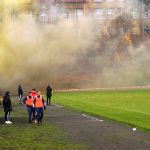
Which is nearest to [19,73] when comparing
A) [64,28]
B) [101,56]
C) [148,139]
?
[64,28]

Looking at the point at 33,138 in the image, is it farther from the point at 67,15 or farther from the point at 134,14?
the point at 134,14

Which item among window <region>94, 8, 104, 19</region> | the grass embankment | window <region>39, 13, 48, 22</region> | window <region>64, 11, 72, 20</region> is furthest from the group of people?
window <region>94, 8, 104, 19</region>

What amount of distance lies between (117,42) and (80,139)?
59.1 m

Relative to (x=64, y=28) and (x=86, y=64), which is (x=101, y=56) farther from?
(x=64, y=28)

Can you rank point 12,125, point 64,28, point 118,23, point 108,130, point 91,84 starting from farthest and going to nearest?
point 91,84 < point 118,23 < point 64,28 < point 12,125 < point 108,130

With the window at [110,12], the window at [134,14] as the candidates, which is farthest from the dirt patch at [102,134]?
the window at [134,14]

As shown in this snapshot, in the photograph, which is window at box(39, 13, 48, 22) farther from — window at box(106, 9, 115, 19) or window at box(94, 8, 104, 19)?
window at box(106, 9, 115, 19)

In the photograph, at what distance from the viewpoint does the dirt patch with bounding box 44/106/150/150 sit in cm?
2026

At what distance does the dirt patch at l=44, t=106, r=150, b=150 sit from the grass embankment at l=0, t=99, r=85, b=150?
614 mm

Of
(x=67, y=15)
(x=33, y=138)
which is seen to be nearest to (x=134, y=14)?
(x=67, y=15)

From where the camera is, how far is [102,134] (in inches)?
942

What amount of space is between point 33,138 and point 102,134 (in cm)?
373

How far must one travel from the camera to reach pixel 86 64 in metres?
77.6

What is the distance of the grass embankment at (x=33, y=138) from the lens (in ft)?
65.6
